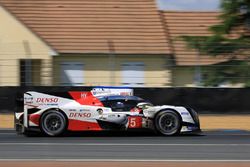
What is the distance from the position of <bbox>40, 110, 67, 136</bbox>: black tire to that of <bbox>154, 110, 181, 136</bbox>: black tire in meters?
2.24

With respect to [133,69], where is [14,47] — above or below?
above

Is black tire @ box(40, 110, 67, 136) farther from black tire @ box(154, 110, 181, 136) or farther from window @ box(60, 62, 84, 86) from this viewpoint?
window @ box(60, 62, 84, 86)

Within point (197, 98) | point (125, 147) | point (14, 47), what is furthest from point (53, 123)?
point (14, 47)

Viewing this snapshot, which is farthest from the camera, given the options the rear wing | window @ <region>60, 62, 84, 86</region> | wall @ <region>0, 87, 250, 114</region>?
window @ <region>60, 62, 84, 86</region>

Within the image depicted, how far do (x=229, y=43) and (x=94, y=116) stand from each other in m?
9.37

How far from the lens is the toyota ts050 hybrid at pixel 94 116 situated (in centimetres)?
1575

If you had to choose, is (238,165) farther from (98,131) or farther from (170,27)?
(170,27)

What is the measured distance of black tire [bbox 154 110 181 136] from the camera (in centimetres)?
1580

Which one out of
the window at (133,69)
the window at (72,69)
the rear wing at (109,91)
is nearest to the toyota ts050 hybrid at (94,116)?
the rear wing at (109,91)

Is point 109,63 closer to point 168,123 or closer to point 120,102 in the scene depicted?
point 120,102

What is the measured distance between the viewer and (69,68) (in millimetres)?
29156

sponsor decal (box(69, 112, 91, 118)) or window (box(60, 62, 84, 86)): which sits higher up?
window (box(60, 62, 84, 86))

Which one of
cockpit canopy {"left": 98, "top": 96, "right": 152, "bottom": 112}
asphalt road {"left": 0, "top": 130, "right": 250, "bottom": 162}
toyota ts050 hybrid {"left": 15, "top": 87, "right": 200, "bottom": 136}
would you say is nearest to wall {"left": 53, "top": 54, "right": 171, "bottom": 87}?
cockpit canopy {"left": 98, "top": 96, "right": 152, "bottom": 112}

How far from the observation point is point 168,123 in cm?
1591
